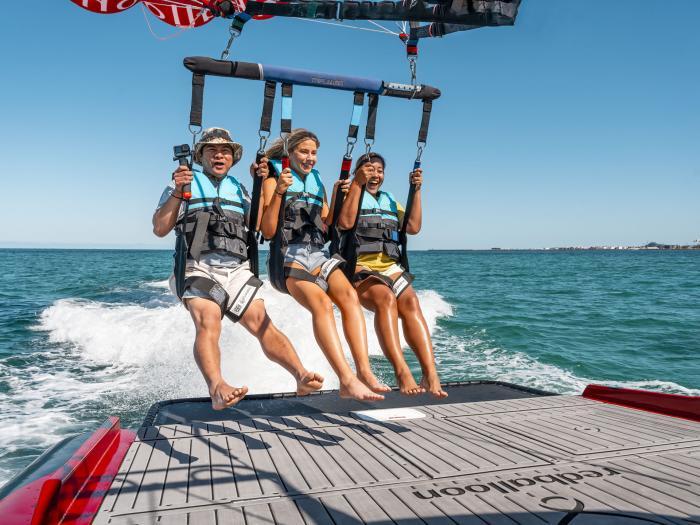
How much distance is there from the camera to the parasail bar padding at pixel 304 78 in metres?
3.88

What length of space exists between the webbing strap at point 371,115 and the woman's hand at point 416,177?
19.4 inches

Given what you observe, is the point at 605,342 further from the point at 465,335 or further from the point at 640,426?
the point at 640,426

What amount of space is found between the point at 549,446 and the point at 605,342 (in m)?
11.9

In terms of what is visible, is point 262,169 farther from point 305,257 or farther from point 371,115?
point 371,115

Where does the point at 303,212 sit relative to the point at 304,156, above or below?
below

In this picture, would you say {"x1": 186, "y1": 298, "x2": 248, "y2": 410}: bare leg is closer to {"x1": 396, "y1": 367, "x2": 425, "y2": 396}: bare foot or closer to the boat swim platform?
the boat swim platform

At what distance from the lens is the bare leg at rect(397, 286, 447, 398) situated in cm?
426

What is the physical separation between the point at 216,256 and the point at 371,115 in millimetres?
1747

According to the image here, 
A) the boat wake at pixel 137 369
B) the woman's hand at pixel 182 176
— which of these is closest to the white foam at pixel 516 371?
the boat wake at pixel 137 369

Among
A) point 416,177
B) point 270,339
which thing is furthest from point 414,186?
point 270,339

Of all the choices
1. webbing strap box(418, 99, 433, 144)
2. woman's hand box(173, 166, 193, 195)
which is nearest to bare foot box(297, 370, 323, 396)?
woman's hand box(173, 166, 193, 195)

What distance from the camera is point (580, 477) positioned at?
3205 mm

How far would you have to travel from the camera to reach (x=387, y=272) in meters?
4.72

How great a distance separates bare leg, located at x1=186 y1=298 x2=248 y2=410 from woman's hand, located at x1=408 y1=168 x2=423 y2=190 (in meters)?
1.99
